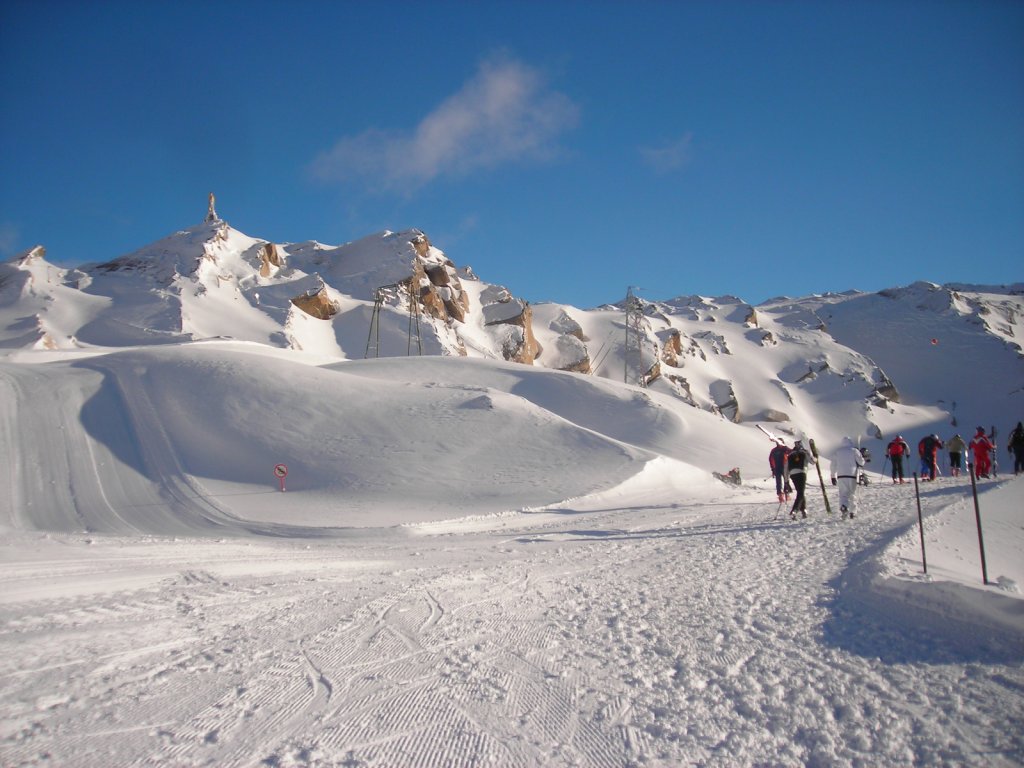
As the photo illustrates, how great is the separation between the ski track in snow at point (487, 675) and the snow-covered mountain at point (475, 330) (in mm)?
41249

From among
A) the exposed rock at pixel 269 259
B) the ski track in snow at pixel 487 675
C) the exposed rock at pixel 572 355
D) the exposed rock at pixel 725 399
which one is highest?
the exposed rock at pixel 269 259

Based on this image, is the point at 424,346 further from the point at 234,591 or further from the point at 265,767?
the point at 265,767

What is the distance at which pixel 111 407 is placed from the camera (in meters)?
19.4

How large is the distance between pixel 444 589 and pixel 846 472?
8.15 m

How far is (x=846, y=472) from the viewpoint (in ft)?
37.2

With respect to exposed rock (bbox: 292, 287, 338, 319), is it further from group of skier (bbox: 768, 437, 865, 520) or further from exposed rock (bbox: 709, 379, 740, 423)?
group of skier (bbox: 768, 437, 865, 520)

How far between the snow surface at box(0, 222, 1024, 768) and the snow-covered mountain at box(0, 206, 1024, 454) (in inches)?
950

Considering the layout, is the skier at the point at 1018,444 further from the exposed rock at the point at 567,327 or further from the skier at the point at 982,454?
the exposed rock at the point at 567,327

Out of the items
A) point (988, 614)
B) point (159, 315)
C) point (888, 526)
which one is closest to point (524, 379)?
point (888, 526)

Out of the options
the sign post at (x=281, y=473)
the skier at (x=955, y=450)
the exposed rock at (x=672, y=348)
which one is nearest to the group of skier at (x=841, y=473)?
the skier at (x=955, y=450)

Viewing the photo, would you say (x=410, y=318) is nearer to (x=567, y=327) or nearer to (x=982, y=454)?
(x=567, y=327)

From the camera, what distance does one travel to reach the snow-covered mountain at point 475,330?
4981cm

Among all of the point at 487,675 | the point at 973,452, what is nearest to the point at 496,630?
the point at 487,675

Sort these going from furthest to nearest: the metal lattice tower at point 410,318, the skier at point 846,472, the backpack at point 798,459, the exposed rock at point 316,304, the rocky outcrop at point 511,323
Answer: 1. the rocky outcrop at point 511,323
2. the exposed rock at point 316,304
3. the metal lattice tower at point 410,318
4. the backpack at point 798,459
5. the skier at point 846,472
